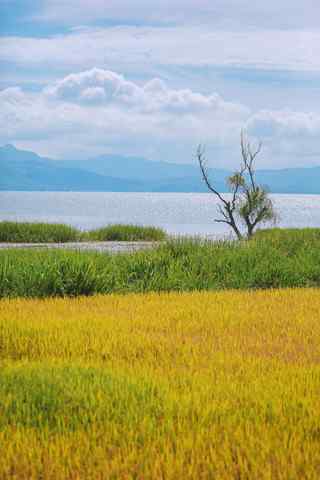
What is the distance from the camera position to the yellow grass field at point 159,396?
4.80 m

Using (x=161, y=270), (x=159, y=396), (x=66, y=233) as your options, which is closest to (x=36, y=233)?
(x=66, y=233)

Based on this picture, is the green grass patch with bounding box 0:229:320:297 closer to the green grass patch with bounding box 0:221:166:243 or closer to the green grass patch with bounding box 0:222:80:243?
the green grass patch with bounding box 0:222:80:243

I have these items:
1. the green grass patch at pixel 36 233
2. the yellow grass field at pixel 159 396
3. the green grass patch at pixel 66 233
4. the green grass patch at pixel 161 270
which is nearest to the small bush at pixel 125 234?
the green grass patch at pixel 66 233

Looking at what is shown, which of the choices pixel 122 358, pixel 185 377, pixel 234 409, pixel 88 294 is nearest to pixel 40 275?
pixel 88 294

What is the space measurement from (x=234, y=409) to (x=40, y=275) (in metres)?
7.20

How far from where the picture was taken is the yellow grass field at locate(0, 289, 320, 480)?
4.80m

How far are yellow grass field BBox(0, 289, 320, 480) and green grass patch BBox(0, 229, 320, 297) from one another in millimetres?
2415

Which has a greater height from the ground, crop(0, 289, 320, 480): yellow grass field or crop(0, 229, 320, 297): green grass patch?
crop(0, 229, 320, 297): green grass patch

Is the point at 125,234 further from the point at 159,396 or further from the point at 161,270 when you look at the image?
the point at 159,396

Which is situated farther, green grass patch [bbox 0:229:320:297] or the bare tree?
the bare tree

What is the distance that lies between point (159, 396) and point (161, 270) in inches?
318

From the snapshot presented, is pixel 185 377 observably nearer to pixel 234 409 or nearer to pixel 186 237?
pixel 234 409

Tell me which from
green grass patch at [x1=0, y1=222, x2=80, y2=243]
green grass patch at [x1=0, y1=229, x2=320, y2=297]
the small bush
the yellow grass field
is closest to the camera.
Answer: the yellow grass field

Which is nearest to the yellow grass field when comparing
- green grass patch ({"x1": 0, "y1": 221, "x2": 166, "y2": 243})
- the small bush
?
green grass patch ({"x1": 0, "y1": 221, "x2": 166, "y2": 243})
